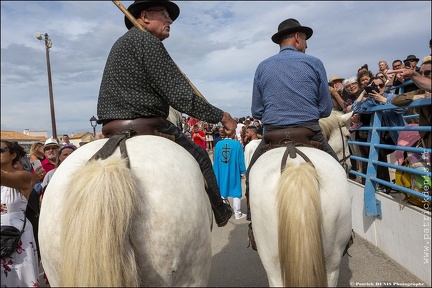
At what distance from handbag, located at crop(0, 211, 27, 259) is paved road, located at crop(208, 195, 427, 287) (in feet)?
7.24

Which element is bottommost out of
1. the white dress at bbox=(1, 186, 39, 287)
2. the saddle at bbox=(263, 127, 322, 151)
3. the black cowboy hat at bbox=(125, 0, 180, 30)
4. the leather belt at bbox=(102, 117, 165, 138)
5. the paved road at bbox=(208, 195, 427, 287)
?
the paved road at bbox=(208, 195, 427, 287)

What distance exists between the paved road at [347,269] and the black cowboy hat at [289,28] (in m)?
2.77

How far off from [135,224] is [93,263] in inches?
10.9

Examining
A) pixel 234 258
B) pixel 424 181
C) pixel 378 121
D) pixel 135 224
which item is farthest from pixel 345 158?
pixel 135 224

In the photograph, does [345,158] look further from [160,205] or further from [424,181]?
[160,205]

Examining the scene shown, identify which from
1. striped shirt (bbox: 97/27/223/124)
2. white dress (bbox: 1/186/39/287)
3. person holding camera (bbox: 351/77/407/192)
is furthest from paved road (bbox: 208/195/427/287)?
striped shirt (bbox: 97/27/223/124)

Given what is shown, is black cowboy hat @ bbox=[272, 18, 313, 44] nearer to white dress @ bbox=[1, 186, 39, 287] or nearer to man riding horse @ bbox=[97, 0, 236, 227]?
man riding horse @ bbox=[97, 0, 236, 227]

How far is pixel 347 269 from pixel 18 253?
3703mm

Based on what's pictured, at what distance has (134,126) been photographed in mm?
2330

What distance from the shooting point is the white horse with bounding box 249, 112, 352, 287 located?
221 centimetres

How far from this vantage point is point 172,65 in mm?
2346

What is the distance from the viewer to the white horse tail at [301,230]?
7.24 feet

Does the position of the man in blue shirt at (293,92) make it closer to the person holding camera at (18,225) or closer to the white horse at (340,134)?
the person holding camera at (18,225)

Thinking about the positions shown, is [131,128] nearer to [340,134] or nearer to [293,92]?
[293,92]
